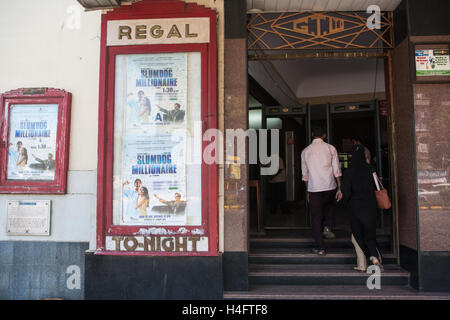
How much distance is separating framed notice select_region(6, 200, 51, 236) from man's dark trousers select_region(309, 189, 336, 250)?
3473 millimetres

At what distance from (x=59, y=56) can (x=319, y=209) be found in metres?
4.03

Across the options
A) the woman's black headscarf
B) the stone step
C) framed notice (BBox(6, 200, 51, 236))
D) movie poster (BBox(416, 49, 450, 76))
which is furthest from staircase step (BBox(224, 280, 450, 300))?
movie poster (BBox(416, 49, 450, 76))

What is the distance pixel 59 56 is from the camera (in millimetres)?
3920

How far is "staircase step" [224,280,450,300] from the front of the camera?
337cm

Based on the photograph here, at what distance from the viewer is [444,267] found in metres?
3.46

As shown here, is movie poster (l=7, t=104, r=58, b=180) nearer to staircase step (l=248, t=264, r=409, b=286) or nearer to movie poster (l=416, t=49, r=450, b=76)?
staircase step (l=248, t=264, r=409, b=286)

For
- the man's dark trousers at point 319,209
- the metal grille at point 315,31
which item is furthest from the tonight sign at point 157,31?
the man's dark trousers at point 319,209

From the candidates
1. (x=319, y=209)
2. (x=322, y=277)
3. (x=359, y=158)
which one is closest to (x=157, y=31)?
(x=359, y=158)

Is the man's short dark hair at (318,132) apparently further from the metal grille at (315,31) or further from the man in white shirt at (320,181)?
the metal grille at (315,31)

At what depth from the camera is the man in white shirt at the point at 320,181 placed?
4.11m

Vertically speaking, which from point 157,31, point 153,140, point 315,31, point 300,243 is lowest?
point 300,243

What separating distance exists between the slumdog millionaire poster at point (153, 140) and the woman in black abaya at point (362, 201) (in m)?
2.08

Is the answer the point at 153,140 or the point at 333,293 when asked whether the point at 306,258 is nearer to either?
the point at 333,293

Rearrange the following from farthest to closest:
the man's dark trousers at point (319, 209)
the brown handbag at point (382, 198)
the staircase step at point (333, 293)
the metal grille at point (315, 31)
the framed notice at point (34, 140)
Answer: the man's dark trousers at point (319, 209), the metal grille at point (315, 31), the framed notice at point (34, 140), the brown handbag at point (382, 198), the staircase step at point (333, 293)
